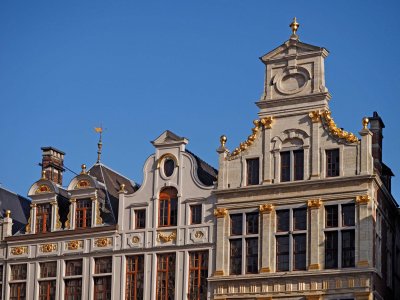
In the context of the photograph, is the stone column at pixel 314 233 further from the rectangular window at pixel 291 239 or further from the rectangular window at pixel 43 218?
the rectangular window at pixel 43 218

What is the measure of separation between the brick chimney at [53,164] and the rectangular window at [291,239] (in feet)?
44.3

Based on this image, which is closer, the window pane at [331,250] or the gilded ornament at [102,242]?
the window pane at [331,250]

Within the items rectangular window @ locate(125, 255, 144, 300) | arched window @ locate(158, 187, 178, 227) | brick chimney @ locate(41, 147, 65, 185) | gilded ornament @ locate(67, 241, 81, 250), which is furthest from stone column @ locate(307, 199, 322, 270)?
brick chimney @ locate(41, 147, 65, 185)

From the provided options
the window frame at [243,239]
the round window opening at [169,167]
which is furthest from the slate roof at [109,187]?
the window frame at [243,239]

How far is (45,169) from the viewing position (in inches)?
2410

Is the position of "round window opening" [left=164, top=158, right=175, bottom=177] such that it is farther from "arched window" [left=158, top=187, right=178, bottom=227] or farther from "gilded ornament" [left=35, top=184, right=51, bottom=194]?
"gilded ornament" [left=35, top=184, right=51, bottom=194]

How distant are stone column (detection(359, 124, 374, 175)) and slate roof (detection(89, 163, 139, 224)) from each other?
1193 cm

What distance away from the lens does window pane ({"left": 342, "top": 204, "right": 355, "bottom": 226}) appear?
51.0 metres

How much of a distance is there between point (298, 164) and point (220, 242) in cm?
465

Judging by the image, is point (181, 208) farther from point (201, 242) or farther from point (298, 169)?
point (298, 169)

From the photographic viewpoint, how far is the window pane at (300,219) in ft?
171

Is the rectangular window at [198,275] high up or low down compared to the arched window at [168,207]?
down

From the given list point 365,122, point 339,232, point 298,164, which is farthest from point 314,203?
point 365,122

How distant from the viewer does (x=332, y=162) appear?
5203 centimetres
